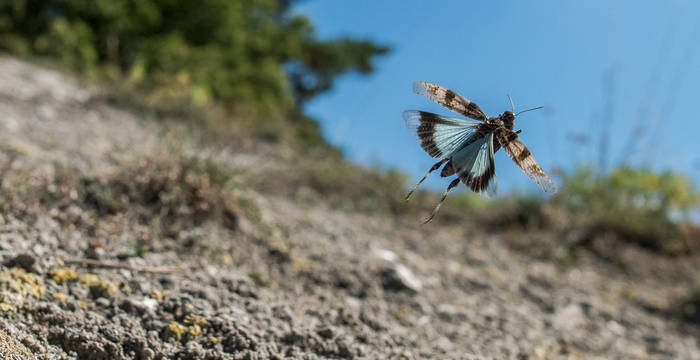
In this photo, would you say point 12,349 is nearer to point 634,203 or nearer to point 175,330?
point 175,330

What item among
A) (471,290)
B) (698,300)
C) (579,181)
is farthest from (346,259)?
(579,181)

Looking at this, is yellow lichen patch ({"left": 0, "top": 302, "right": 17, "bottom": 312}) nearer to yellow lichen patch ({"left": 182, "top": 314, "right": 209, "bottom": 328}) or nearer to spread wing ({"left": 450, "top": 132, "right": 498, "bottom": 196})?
yellow lichen patch ({"left": 182, "top": 314, "right": 209, "bottom": 328})

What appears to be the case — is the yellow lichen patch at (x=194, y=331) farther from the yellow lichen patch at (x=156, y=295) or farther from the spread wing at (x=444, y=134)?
the spread wing at (x=444, y=134)

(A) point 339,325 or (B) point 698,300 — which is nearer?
(A) point 339,325

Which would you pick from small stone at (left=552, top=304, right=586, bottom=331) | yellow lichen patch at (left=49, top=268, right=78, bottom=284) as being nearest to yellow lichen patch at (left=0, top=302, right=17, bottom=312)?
yellow lichen patch at (left=49, top=268, right=78, bottom=284)

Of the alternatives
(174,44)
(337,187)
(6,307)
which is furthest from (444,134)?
(174,44)

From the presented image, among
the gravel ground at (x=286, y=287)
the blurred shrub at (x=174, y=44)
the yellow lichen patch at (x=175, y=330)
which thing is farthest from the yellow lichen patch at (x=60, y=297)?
the blurred shrub at (x=174, y=44)

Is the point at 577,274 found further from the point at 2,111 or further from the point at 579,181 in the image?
the point at 2,111
